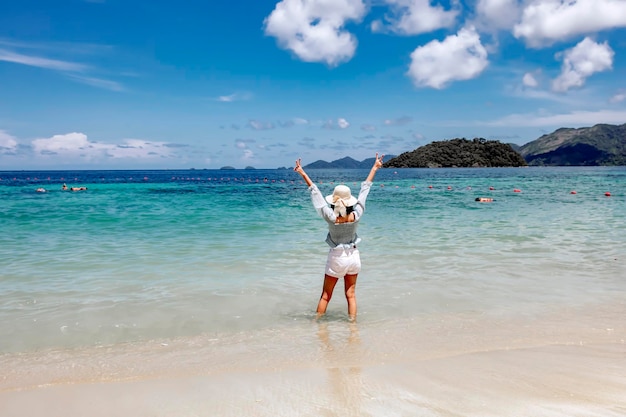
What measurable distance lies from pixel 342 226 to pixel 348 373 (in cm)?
241

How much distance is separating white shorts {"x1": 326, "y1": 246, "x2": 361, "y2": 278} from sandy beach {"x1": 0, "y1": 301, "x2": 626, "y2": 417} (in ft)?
2.96

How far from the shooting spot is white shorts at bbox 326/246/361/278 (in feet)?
24.4

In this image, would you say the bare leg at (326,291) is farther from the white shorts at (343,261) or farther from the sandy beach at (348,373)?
the sandy beach at (348,373)

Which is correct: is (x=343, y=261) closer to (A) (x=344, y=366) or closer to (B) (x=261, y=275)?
(A) (x=344, y=366)

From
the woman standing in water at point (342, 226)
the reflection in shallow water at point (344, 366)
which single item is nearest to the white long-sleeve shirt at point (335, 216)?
the woman standing in water at point (342, 226)

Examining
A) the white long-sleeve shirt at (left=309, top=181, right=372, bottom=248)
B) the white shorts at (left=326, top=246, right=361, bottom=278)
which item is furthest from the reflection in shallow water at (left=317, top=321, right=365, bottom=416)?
the white long-sleeve shirt at (left=309, top=181, right=372, bottom=248)

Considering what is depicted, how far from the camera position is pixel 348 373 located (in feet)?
18.3

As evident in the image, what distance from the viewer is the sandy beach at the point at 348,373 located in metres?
4.72

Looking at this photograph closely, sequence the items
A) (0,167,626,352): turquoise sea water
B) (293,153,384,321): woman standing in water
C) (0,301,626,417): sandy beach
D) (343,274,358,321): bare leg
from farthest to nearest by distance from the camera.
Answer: (0,167,626,352): turquoise sea water
(343,274,358,321): bare leg
(293,153,384,321): woman standing in water
(0,301,626,417): sandy beach

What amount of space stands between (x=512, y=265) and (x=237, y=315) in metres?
7.56

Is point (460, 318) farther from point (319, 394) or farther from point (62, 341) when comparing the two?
point (62, 341)

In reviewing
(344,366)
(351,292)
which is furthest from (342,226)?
(344,366)

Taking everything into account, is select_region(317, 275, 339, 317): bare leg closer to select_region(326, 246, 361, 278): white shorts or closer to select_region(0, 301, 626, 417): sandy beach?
select_region(326, 246, 361, 278): white shorts

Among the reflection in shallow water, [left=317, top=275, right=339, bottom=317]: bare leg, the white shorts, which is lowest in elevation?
the reflection in shallow water
